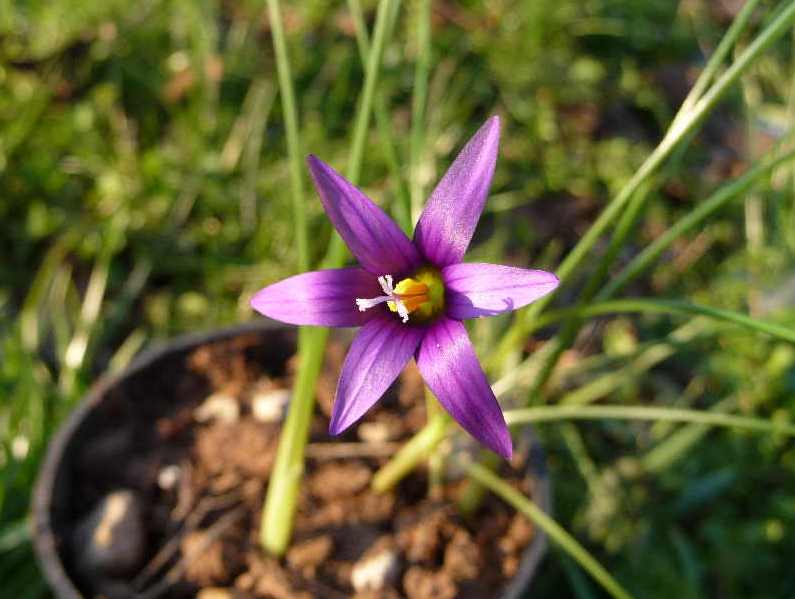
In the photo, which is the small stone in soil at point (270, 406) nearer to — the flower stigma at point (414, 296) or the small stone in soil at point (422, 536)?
the small stone in soil at point (422, 536)

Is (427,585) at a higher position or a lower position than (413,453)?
lower

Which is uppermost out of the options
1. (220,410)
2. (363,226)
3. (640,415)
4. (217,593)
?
(363,226)

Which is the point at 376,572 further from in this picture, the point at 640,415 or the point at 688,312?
the point at 688,312

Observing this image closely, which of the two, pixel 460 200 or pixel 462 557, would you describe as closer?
pixel 460 200

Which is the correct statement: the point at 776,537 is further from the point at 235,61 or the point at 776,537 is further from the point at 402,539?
the point at 235,61

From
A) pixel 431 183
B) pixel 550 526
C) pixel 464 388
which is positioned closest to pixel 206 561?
pixel 550 526

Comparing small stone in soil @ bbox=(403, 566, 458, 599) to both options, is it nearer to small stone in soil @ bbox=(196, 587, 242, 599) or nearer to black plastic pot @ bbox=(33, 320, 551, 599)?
black plastic pot @ bbox=(33, 320, 551, 599)
